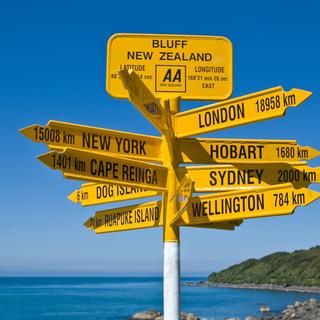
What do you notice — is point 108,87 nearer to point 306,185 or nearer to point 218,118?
point 218,118

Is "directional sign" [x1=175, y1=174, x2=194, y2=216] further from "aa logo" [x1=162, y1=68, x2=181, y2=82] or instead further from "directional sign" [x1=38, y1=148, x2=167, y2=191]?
"aa logo" [x1=162, y1=68, x2=181, y2=82]

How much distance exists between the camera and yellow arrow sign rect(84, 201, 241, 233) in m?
5.74

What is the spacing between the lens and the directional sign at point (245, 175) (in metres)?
5.71

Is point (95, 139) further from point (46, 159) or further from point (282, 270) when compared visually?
point (282, 270)

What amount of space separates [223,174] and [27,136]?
1891mm

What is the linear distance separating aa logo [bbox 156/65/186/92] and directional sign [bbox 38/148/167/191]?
0.94 metres

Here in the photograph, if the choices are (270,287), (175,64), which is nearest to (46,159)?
(175,64)

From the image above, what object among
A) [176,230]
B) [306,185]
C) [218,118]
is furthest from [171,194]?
[306,185]

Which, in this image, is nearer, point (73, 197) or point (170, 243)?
point (170, 243)

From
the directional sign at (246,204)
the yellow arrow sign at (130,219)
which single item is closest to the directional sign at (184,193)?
the directional sign at (246,204)

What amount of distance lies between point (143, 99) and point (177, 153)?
71 cm

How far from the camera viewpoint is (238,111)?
5.47 metres

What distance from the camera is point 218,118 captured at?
5535 mm

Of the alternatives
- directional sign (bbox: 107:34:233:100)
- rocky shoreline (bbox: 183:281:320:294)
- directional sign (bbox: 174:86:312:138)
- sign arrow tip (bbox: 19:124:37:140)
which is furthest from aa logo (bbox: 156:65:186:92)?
rocky shoreline (bbox: 183:281:320:294)
